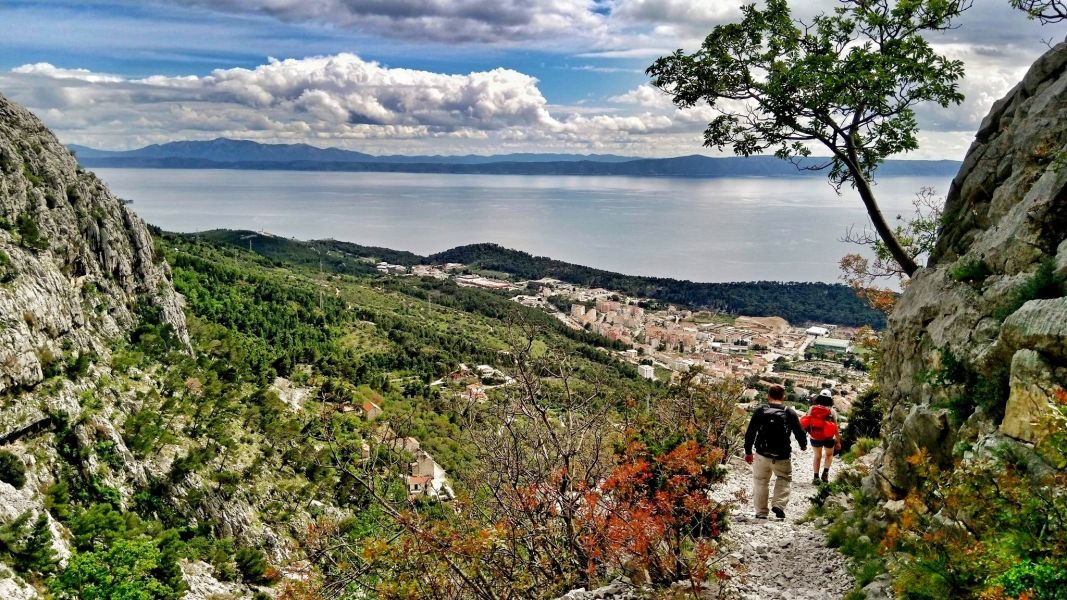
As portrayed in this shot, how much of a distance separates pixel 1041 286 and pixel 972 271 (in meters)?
1.27

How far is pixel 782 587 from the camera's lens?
5773 mm

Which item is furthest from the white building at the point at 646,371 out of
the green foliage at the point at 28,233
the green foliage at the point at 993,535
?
the green foliage at the point at 993,535

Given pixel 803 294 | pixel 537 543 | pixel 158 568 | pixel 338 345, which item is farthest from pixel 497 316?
pixel 537 543

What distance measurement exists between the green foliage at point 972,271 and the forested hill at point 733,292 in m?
69.4

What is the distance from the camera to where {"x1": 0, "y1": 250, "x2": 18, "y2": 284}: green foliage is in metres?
15.4

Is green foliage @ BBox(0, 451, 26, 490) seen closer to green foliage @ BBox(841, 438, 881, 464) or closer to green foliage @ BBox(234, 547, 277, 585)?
green foliage @ BBox(234, 547, 277, 585)

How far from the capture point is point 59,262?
19.0m

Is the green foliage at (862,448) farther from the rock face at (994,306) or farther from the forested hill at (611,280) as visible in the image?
the forested hill at (611,280)

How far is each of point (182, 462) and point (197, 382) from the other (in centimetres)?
507

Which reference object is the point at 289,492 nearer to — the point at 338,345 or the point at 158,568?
the point at 158,568

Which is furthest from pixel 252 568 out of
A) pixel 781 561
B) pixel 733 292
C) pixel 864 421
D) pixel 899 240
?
pixel 733 292

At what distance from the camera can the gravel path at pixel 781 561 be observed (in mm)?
5617

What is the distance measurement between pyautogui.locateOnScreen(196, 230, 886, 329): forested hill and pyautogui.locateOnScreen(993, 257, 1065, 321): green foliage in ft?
233

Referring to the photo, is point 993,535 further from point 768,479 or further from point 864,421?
point 864,421
